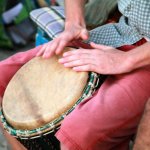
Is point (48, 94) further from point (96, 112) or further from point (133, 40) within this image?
point (133, 40)

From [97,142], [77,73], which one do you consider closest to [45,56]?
[77,73]

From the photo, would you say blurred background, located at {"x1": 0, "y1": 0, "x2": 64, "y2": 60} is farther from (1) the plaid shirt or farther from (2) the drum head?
(2) the drum head

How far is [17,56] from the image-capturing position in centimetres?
146

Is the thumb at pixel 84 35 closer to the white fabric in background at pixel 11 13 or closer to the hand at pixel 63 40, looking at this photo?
the hand at pixel 63 40

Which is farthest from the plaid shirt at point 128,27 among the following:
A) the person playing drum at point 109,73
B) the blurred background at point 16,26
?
the blurred background at point 16,26

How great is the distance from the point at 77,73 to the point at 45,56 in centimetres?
19

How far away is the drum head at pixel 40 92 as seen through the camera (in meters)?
1.15

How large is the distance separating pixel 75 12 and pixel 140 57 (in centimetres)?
47

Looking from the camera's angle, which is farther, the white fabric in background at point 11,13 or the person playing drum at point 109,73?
the white fabric in background at point 11,13

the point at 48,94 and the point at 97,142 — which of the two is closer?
the point at 97,142

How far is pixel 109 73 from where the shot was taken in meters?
1.21

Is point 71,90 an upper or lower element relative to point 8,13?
upper

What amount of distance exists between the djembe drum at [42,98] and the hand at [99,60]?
0.08 feet

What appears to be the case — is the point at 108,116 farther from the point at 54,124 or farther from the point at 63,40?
the point at 63,40
